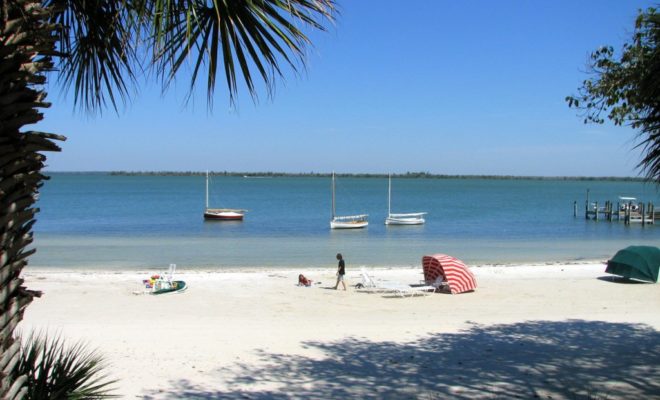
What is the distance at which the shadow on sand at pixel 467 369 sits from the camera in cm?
733

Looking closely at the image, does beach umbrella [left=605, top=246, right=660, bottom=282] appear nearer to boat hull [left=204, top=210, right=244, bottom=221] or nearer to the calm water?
the calm water

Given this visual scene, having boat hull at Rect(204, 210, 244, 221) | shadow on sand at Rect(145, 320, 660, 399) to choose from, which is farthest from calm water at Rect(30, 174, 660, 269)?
shadow on sand at Rect(145, 320, 660, 399)

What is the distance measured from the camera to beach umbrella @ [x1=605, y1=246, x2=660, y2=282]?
16984 mm

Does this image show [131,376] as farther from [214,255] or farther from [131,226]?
[131,226]

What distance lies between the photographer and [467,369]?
27.8 ft

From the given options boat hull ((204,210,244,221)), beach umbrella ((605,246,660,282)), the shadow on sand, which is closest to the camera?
the shadow on sand

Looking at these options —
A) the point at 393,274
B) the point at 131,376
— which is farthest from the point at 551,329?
the point at 393,274

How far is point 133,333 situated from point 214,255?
19.1 metres

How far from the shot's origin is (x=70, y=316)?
12.8 metres

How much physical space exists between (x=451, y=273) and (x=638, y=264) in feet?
19.5

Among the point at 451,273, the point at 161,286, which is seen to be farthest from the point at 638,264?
the point at 161,286

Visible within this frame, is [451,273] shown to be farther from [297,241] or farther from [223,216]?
[223,216]

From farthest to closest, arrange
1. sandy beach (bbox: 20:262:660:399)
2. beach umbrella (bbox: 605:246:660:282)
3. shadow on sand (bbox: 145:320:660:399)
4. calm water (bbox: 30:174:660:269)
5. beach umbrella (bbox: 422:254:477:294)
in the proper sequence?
calm water (bbox: 30:174:660:269) → beach umbrella (bbox: 605:246:660:282) → beach umbrella (bbox: 422:254:477:294) → sandy beach (bbox: 20:262:660:399) → shadow on sand (bbox: 145:320:660:399)

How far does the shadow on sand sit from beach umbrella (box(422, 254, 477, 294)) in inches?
174
